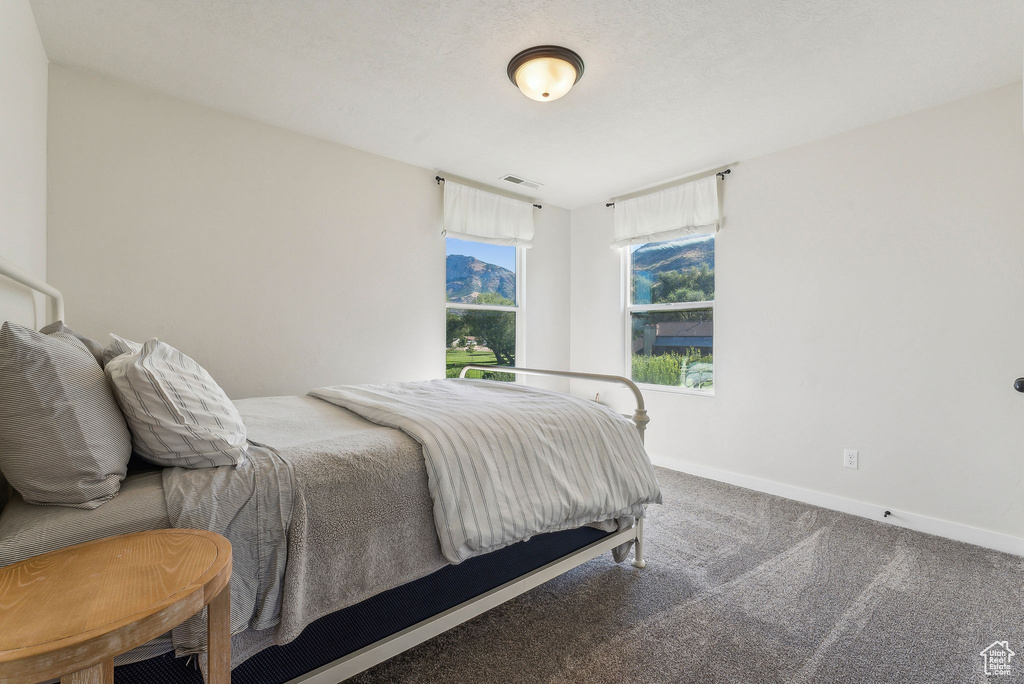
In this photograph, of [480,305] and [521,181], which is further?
[480,305]

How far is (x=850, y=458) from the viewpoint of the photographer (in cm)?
279

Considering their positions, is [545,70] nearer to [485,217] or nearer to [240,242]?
[485,217]

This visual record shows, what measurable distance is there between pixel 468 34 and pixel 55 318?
2.14 meters

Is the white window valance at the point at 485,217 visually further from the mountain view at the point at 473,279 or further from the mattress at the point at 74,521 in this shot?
the mattress at the point at 74,521

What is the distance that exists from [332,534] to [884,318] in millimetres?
3131

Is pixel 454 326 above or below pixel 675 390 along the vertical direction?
above

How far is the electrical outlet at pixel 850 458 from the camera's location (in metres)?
2.77

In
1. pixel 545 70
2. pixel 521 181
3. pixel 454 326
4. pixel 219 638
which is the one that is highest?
pixel 521 181

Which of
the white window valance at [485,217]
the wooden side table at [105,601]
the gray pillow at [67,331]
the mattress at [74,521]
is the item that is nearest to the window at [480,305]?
the white window valance at [485,217]

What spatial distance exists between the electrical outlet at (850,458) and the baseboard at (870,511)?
211 millimetres

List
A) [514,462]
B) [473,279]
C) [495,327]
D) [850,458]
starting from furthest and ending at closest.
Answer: [495,327] → [473,279] → [850,458] → [514,462]

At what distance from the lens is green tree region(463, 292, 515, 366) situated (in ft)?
12.7

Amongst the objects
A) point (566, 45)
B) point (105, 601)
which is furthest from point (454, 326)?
point (105, 601)

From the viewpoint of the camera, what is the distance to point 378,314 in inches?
127
